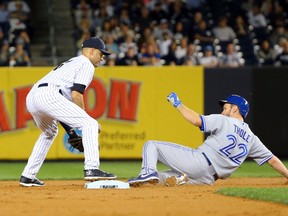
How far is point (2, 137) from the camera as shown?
16.7 metres

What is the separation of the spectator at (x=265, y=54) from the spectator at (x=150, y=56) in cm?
279

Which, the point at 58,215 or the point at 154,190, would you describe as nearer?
the point at 58,215

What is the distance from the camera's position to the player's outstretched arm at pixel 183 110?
988 centimetres

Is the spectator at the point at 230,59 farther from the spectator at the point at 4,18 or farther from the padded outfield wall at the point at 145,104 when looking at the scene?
the spectator at the point at 4,18

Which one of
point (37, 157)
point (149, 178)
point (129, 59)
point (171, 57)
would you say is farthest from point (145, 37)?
point (149, 178)

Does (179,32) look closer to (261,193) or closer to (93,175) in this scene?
(93,175)

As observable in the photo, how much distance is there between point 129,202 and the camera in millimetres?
8703

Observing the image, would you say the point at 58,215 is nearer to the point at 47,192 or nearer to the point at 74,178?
the point at 47,192

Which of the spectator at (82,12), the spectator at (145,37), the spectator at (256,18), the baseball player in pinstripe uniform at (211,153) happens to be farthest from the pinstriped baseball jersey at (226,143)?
the spectator at (256,18)

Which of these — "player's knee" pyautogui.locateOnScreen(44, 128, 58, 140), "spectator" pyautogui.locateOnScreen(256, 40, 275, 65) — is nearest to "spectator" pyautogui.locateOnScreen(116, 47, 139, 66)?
"spectator" pyautogui.locateOnScreen(256, 40, 275, 65)

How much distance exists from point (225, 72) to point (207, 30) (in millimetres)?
4731

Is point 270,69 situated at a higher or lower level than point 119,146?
higher

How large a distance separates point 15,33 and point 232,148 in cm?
1143

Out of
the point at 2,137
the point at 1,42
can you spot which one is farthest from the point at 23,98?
the point at 1,42
